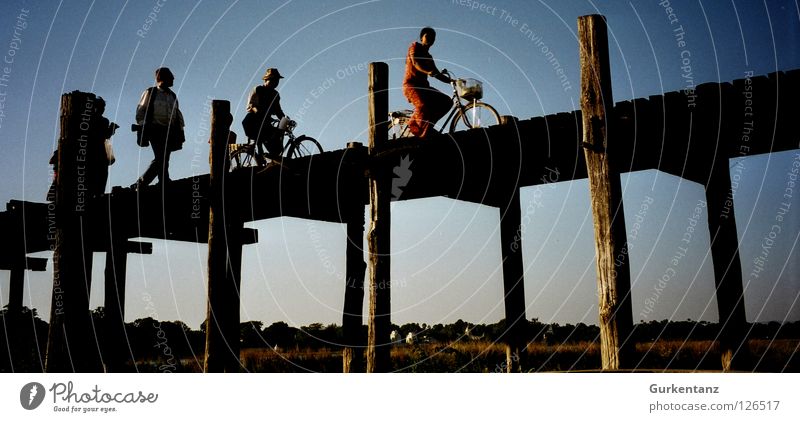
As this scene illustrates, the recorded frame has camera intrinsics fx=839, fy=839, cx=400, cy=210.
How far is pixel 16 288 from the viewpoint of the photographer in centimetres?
2014

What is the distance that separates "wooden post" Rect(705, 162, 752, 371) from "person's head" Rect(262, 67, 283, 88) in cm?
673

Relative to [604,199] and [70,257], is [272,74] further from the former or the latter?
[604,199]

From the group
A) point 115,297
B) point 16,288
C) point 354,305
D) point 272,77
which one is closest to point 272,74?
point 272,77

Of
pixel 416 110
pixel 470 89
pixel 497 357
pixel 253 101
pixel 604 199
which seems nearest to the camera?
pixel 604 199

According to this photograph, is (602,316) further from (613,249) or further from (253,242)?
(253,242)

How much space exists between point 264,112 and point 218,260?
8.92ft

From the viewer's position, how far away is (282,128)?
1390 centimetres

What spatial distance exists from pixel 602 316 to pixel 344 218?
716 centimetres

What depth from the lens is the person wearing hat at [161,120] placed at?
1236 centimetres

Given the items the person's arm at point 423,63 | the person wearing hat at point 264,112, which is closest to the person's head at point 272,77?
the person wearing hat at point 264,112

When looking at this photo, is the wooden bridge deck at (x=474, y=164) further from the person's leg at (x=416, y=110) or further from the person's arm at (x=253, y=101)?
the person's arm at (x=253, y=101)

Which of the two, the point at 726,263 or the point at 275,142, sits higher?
the point at 275,142
